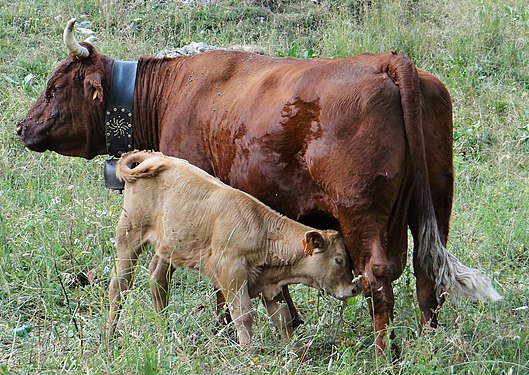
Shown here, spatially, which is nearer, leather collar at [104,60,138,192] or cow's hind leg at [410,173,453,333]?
cow's hind leg at [410,173,453,333]

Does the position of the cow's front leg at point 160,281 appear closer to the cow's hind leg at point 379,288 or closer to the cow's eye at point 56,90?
the cow's hind leg at point 379,288

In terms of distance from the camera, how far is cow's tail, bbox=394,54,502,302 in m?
5.16

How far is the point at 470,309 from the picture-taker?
5.84m

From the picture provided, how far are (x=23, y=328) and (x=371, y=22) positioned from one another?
24.6 feet

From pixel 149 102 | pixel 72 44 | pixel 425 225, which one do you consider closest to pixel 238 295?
pixel 425 225

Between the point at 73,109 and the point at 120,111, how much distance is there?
0.38 metres

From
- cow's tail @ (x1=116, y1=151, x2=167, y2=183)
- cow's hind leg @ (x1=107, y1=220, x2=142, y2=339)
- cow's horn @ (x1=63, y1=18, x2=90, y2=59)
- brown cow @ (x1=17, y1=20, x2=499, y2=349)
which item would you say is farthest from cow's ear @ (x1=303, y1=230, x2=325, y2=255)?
cow's horn @ (x1=63, y1=18, x2=90, y2=59)

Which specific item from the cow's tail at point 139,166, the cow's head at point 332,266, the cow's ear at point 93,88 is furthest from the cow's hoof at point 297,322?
the cow's ear at point 93,88

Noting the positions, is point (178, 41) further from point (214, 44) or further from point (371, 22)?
point (371, 22)

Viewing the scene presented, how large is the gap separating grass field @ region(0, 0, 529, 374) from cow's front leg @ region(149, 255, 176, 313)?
118 millimetres

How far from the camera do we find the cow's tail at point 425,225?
16.9 ft

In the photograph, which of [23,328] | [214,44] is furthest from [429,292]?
[214,44]

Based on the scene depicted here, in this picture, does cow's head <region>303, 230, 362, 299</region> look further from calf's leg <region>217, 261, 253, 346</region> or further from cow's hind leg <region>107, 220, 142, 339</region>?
cow's hind leg <region>107, 220, 142, 339</region>

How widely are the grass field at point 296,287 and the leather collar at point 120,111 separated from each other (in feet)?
2.08
